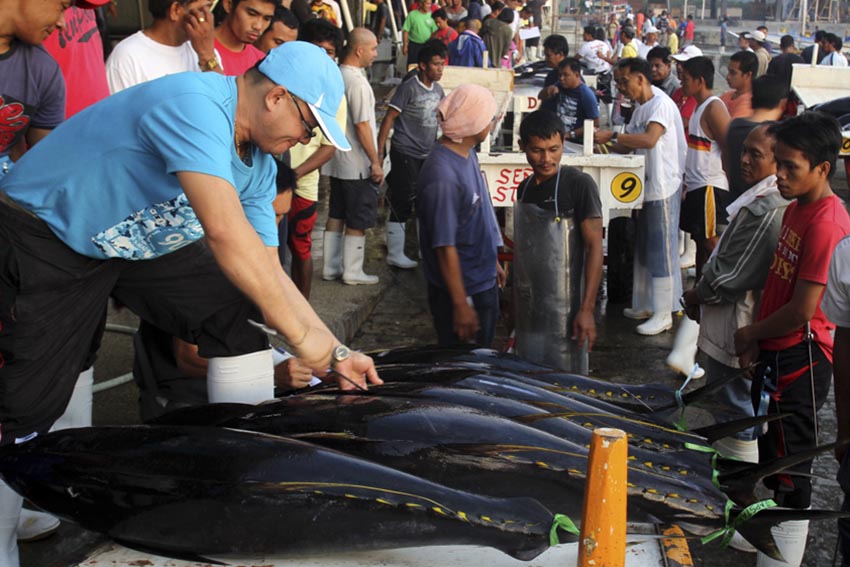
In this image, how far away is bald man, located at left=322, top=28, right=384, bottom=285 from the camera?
794cm

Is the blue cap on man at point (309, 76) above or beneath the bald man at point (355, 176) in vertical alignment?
above

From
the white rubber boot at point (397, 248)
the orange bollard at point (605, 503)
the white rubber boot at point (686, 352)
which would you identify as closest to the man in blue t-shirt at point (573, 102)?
the white rubber boot at point (397, 248)

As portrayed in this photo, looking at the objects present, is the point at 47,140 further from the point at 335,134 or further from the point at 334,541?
the point at 334,541

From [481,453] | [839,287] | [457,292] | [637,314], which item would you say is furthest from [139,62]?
[637,314]

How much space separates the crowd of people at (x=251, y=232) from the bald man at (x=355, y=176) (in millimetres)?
1006

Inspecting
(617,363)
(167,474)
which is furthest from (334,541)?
(617,363)

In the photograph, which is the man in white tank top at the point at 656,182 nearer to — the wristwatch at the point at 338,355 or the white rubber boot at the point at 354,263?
the white rubber boot at the point at 354,263

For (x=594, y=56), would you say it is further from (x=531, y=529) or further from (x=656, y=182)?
(x=531, y=529)

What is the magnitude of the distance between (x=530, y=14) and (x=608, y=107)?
6737 millimetres

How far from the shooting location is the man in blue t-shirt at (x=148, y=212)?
2879 millimetres

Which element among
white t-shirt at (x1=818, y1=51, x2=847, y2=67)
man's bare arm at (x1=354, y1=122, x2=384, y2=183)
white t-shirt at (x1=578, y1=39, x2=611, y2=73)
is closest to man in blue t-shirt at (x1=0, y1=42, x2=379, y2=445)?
man's bare arm at (x1=354, y1=122, x2=384, y2=183)

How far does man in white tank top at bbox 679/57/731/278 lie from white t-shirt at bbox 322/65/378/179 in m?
2.61

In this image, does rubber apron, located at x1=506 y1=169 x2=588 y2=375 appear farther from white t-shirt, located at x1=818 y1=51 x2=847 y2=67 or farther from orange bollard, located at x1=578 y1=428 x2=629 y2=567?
white t-shirt, located at x1=818 y1=51 x2=847 y2=67

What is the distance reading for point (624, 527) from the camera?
94.9 inches
